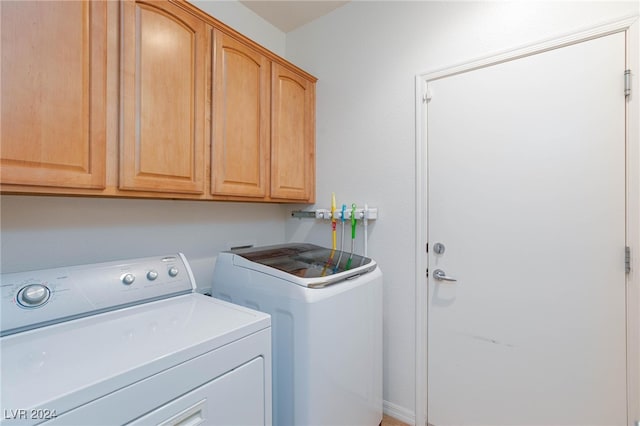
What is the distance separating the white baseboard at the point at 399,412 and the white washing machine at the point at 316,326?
0.21 m

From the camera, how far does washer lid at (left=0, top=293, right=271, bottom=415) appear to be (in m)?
0.68

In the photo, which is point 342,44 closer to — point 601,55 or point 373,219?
point 373,219

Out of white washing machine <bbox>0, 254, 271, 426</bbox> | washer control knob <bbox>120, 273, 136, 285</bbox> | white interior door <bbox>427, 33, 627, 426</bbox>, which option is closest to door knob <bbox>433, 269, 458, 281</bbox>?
white interior door <bbox>427, 33, 627, 426</bbox>

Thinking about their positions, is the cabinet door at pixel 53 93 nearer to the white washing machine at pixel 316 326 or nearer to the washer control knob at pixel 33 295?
the washer control knob at pixel 33 295

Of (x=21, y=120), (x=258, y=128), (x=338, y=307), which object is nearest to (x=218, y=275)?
(x=338, y=307)

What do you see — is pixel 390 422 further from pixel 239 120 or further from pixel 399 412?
pixel 239 120

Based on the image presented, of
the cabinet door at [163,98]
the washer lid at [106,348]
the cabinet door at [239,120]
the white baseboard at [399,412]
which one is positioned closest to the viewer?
the washer lid at [106,348]

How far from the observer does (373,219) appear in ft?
6.47

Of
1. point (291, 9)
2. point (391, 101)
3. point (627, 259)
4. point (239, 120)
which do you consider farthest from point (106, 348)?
point (291, 9)

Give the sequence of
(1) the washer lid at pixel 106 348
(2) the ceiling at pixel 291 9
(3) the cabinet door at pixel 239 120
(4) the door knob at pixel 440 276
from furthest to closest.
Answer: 1. (2) the ceiling at pixel 291 9
2. (4) the door knob at pixel 440 276
3. (3) the cabinet door at pixel 239 120
4. (1) the washer lid at pixel 106 348

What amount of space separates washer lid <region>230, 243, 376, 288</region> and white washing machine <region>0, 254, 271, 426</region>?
9.6 inches

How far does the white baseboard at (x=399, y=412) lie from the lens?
1.83m

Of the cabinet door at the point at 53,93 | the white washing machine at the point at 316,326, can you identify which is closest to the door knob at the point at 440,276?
the white washing machine at the point at 316,326

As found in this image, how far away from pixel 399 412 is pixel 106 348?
167 centimetres
